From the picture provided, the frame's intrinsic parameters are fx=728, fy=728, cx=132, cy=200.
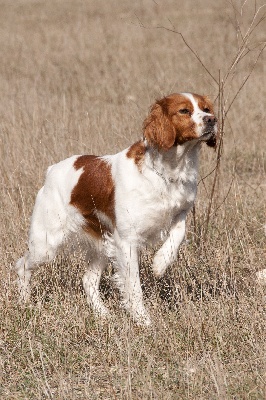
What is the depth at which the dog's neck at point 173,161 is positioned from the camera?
407 centimetres

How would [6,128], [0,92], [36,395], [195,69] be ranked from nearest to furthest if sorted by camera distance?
[36,395] < [6,128] < [0,92] < [195,69]

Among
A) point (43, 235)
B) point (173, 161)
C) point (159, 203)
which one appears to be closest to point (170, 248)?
point (159, 203)

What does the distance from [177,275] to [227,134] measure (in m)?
3.99

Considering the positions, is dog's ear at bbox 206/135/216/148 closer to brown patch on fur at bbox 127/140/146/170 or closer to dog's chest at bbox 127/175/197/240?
dog's chest at bbox 127/175/197/240

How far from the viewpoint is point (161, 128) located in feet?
13.0

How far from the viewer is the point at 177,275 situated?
179 inches

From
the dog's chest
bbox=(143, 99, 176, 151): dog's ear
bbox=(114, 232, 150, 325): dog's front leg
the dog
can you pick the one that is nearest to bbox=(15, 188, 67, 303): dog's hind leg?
the dog

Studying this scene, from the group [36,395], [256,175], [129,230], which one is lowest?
[256,175]

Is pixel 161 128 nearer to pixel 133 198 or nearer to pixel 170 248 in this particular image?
pixel 133 198

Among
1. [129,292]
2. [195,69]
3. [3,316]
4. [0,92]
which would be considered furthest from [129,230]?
[195,69]

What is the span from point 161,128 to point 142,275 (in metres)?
1.23

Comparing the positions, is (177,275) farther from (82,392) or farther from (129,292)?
(82,392)

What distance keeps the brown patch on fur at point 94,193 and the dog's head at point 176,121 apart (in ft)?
1.50

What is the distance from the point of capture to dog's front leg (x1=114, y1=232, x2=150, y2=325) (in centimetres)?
416
